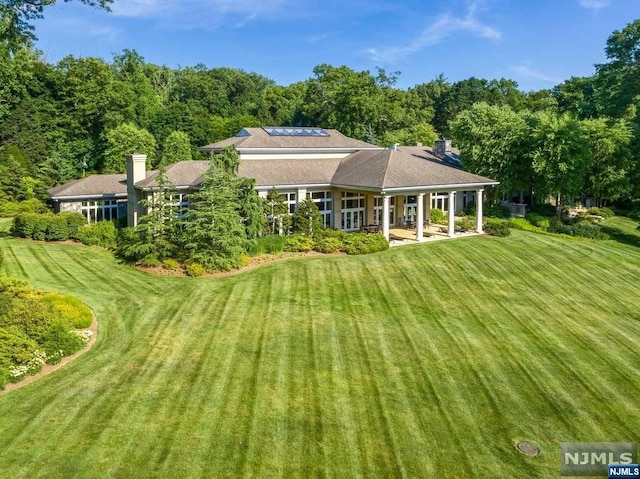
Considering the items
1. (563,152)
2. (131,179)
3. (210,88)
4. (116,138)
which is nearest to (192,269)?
(131,179)

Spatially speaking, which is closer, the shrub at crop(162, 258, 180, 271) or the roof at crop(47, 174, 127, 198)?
the shrub at crop(162, 258, 180, 271)

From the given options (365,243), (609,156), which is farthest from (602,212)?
(365,243)

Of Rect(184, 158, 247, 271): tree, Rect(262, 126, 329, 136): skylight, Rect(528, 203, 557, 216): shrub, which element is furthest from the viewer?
Rect(528, 203, 557, 216): shrub

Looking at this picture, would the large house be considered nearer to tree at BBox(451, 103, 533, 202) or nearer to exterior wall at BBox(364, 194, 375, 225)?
exterior wall at BBox(364, 194, 375, 225)

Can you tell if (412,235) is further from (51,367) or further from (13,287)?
(51,367)

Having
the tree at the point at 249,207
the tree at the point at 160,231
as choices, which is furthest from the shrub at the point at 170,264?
the tree at the point at 249,207

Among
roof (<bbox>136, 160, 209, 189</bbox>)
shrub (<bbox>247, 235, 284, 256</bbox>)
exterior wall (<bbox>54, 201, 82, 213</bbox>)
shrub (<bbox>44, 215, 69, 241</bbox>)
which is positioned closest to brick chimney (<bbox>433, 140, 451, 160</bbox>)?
roof (<bbox>136, 160, 209, 189</bbox>)
